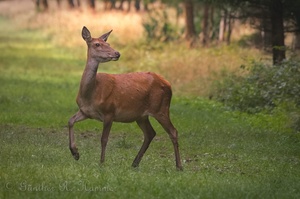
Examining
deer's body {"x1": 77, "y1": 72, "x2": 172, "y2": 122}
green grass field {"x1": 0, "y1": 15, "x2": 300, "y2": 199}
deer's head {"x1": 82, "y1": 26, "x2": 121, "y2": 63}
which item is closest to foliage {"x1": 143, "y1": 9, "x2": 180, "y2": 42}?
green grass field {"x1": 0, "y1": 15, "x2": 300, "y2": 199}

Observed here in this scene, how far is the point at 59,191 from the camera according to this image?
11.2 meters

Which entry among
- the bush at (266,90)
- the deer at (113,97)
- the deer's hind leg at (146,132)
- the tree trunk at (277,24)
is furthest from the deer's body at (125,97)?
the tree trunk at (277,24)

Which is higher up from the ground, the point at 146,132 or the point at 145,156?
the point at 146,132

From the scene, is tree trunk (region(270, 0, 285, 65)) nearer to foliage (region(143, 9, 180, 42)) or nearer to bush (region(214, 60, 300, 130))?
bush (region(214, 60, 300, 130))

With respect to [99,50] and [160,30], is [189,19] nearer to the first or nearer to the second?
[160,30]

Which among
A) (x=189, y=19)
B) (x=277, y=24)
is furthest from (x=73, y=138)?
(x=189, y=19)

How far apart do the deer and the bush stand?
5.24 metres

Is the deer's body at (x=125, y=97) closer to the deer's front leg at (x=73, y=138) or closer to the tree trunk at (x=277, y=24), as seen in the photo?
the deer's front leg at (x=73, y=138)

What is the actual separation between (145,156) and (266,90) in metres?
7.23

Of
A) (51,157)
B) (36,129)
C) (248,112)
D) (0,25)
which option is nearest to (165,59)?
(248,112)

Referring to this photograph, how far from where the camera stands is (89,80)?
1396 cm

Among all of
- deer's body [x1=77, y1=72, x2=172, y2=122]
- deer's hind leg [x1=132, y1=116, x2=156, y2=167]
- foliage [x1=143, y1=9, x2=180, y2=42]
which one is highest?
deer's body [x1=77, y1=72, x2=172, y2=122]

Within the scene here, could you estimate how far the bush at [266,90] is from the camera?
66.8 feet

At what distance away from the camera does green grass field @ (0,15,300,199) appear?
11.6m
